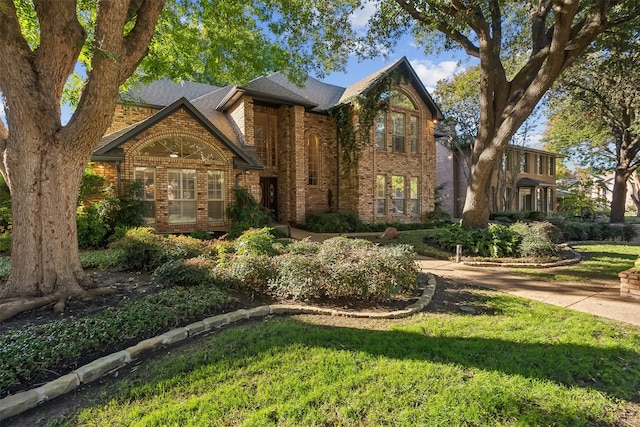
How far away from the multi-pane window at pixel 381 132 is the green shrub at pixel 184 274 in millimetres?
12822

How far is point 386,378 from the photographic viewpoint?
8.70 ft

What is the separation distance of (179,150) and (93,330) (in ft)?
31.3

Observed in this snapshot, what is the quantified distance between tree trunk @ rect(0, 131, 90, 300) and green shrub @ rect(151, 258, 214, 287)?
108cm

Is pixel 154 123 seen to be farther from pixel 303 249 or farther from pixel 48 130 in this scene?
pixel 303 249

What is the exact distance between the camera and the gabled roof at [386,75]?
1522cm

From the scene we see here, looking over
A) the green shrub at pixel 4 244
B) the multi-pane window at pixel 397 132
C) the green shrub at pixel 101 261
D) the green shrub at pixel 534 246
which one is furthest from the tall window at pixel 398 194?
the green shrub at pixel 4 244

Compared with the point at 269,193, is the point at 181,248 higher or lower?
lower

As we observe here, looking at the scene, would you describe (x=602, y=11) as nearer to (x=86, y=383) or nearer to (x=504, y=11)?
(x=504, y=11)

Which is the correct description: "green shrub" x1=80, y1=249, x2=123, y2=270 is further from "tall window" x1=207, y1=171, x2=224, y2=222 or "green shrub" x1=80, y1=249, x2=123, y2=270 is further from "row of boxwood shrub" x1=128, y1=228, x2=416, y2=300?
"tall window" x1=207, y1=171, x2=224, y2=222

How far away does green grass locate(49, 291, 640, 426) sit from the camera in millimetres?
2234

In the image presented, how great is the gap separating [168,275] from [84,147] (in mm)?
2367

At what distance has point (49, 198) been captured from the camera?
4.41m

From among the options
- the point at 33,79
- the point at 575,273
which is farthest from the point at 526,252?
the point at 33,79

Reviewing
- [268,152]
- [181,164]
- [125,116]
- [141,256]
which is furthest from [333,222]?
[125,116]
